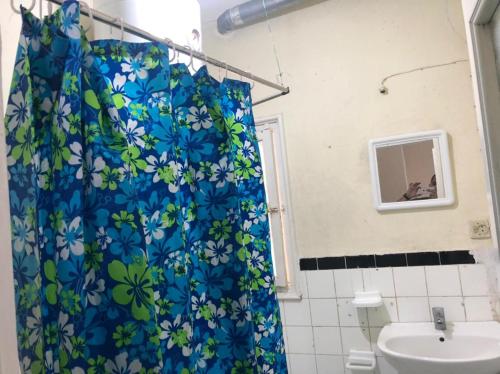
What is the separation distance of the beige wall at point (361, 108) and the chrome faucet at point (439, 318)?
1.05ft

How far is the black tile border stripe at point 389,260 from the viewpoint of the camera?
1.79 metres

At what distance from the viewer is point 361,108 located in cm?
199

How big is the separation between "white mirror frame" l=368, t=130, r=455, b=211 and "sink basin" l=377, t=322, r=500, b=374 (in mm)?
616

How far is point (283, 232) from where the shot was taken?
7.07 feet

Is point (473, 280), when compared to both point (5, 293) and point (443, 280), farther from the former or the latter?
point (5, 293)

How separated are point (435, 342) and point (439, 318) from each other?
115 millimetres

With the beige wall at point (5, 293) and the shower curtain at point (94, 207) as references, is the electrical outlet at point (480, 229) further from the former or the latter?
the beige wall at point (5, 293)

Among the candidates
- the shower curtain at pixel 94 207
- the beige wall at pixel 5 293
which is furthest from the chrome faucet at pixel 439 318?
the beige wall at pixel 5 293

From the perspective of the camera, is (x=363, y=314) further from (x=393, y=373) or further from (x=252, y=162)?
(x=252, y=162)

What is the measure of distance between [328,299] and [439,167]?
94cm

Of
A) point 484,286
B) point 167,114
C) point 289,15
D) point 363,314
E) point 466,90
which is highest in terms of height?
point 289,15

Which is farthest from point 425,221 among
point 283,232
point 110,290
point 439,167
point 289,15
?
point 110,290

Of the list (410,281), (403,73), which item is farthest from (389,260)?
(403,73)

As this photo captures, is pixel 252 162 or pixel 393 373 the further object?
pixel 393 373
